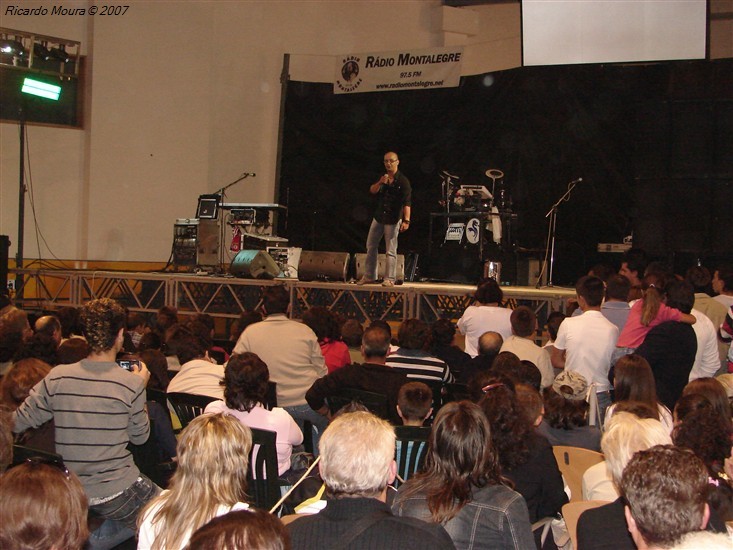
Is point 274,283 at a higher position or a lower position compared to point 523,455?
higher

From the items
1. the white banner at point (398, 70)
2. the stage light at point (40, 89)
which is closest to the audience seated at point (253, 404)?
the stage light at point (40, 89)

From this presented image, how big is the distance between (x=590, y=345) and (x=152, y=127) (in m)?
9.43

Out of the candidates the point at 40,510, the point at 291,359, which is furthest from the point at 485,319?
the point at 40,510

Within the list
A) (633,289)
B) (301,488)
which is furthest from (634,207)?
(301,488)

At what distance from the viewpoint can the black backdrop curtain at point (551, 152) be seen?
9.51 meters

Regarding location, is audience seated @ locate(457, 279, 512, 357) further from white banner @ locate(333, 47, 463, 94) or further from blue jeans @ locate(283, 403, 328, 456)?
white banner @ locate(333, 47, 463, 94)

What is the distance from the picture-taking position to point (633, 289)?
6047mm

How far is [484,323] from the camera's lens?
5.60 m

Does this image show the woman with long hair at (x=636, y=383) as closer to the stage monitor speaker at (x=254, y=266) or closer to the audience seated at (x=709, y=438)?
the audience seated at (x=709, y=438)

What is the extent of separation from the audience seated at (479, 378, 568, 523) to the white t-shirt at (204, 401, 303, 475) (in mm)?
1067

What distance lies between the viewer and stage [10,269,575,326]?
8570 millimetres

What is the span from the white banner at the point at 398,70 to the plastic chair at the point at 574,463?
30.4 ft

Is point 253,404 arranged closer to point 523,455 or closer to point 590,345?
point 523,455

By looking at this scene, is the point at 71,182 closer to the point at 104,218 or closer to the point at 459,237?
the point at 104,218
